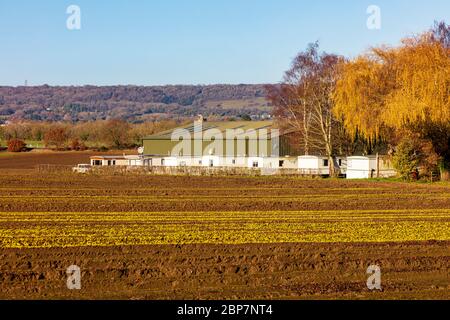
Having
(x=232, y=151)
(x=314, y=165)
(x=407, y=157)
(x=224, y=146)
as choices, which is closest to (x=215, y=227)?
(x=407, y=157)

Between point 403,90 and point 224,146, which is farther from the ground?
point 403,90

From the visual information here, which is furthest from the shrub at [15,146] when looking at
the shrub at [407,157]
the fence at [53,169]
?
the shrub at [407,157]

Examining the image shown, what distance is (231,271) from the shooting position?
17.5 m

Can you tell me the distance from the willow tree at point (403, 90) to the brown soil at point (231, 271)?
30.3 m

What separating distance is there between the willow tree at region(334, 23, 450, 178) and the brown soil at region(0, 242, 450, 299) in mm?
30250

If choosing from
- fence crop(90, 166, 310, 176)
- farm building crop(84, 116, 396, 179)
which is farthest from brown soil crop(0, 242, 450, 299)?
fence crop(90, 166, 310, 176)

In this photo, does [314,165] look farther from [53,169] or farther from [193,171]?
[53,169]

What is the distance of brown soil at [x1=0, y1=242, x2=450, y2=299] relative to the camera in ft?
49.7

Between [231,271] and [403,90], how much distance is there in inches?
1453

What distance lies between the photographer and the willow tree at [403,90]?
50.2 metres

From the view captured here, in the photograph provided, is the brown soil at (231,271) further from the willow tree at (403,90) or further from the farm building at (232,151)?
the farm building at (232,151)

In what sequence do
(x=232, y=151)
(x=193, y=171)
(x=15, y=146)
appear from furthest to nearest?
(x=15, y=146) < (x=232, y=151) < (x=193, y=171)

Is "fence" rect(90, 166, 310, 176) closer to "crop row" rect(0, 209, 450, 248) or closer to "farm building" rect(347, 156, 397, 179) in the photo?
"farm building" rect(347, 156, 397, 179)

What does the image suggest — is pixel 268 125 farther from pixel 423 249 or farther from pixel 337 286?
pixel 337 286
